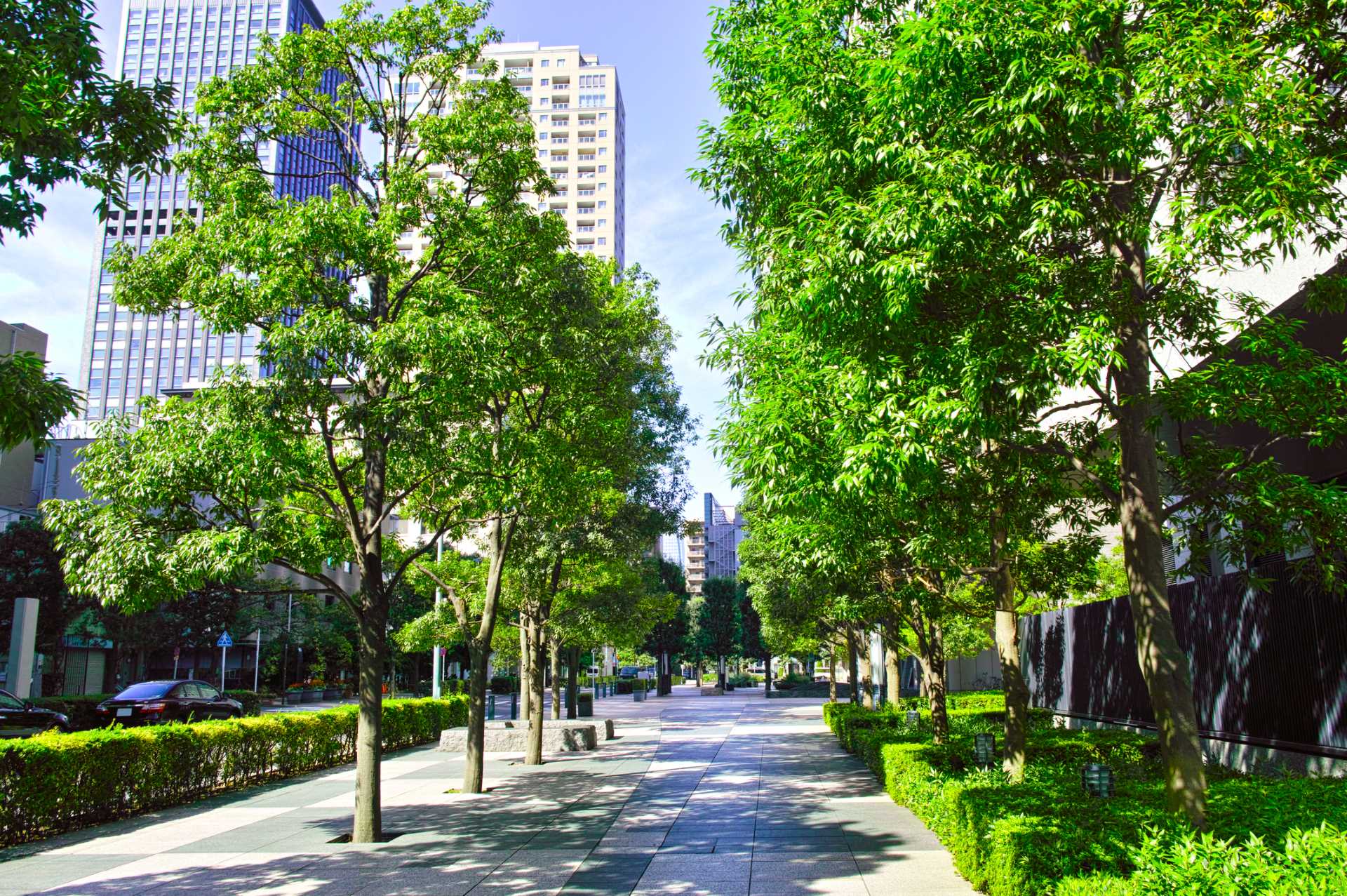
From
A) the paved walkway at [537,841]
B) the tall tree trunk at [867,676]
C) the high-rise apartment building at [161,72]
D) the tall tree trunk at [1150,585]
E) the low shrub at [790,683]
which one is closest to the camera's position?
the tall tree trunk at [1150,585]

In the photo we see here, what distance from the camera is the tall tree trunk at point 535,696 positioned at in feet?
63.7

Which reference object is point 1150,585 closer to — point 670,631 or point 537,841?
point 537,841

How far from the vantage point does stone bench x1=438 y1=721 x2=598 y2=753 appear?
2166 cm

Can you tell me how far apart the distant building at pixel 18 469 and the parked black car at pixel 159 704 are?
22723 millimetres

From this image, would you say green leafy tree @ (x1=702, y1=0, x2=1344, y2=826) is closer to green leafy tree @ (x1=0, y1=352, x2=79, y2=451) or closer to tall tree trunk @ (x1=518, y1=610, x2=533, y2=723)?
green leafy tree @ (x1=0, y1=352, x2=79, y2=451)

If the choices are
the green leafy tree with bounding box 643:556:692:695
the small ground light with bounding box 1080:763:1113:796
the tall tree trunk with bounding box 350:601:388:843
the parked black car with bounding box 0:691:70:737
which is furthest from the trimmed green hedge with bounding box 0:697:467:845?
→ the green leafy tree with bounding box 643:556:692:695

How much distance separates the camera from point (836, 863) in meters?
9.43

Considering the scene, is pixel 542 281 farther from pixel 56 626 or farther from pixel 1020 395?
pixel 56 626

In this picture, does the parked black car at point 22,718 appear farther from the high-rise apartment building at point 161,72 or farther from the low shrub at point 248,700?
the high-rise apartment building at point 161,72

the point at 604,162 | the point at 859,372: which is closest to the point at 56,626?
the point at 859,372

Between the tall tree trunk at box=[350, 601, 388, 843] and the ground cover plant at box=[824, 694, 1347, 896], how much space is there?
663 centimetres

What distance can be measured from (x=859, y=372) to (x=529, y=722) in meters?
15.1

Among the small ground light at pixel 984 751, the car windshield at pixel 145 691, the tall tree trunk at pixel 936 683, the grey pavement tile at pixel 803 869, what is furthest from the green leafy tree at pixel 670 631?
the grey pavement tile at pixel 803 869

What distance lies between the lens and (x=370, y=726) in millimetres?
11195
